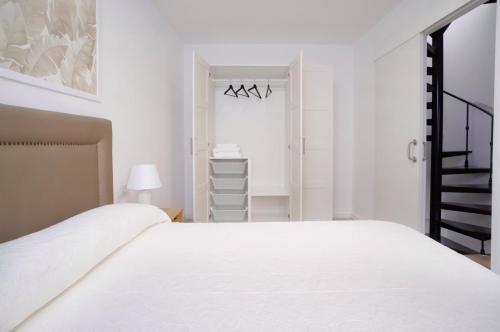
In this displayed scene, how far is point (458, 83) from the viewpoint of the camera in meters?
3.75

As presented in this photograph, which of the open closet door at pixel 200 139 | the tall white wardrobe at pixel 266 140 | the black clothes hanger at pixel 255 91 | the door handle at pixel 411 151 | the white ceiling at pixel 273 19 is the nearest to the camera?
the door handle at pixel 411 151

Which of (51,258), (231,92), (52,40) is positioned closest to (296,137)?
(231,92)

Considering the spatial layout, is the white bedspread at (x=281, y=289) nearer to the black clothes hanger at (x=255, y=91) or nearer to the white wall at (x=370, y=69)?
the white wall at (x=370, y=69)

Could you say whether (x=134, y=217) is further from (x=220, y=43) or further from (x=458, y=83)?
(x=458, y=83)

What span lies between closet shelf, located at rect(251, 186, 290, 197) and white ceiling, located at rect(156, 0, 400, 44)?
80.8 inches

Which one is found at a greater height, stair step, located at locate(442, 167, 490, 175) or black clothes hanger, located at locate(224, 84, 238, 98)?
black clothes hanger, located at locate(224, 84, 238, 98)

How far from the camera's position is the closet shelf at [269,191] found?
3775mm

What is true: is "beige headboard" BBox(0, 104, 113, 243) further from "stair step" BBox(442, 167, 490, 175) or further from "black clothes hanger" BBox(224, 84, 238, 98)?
"stair step" BBox(442, 167, 490, 175)

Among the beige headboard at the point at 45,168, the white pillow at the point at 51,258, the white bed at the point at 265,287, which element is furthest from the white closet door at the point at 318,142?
the white pillow at the point at 51,258

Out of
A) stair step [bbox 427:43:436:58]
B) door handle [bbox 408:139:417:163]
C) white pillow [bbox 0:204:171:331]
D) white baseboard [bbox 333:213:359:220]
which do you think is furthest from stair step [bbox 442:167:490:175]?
white pillow [bbox 0:204:171:331]

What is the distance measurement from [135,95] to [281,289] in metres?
2.14

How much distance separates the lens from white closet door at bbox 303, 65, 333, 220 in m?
3.58

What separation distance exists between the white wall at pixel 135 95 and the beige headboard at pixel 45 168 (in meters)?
0.13

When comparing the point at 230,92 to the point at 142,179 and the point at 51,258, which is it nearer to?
the point at 142,179
